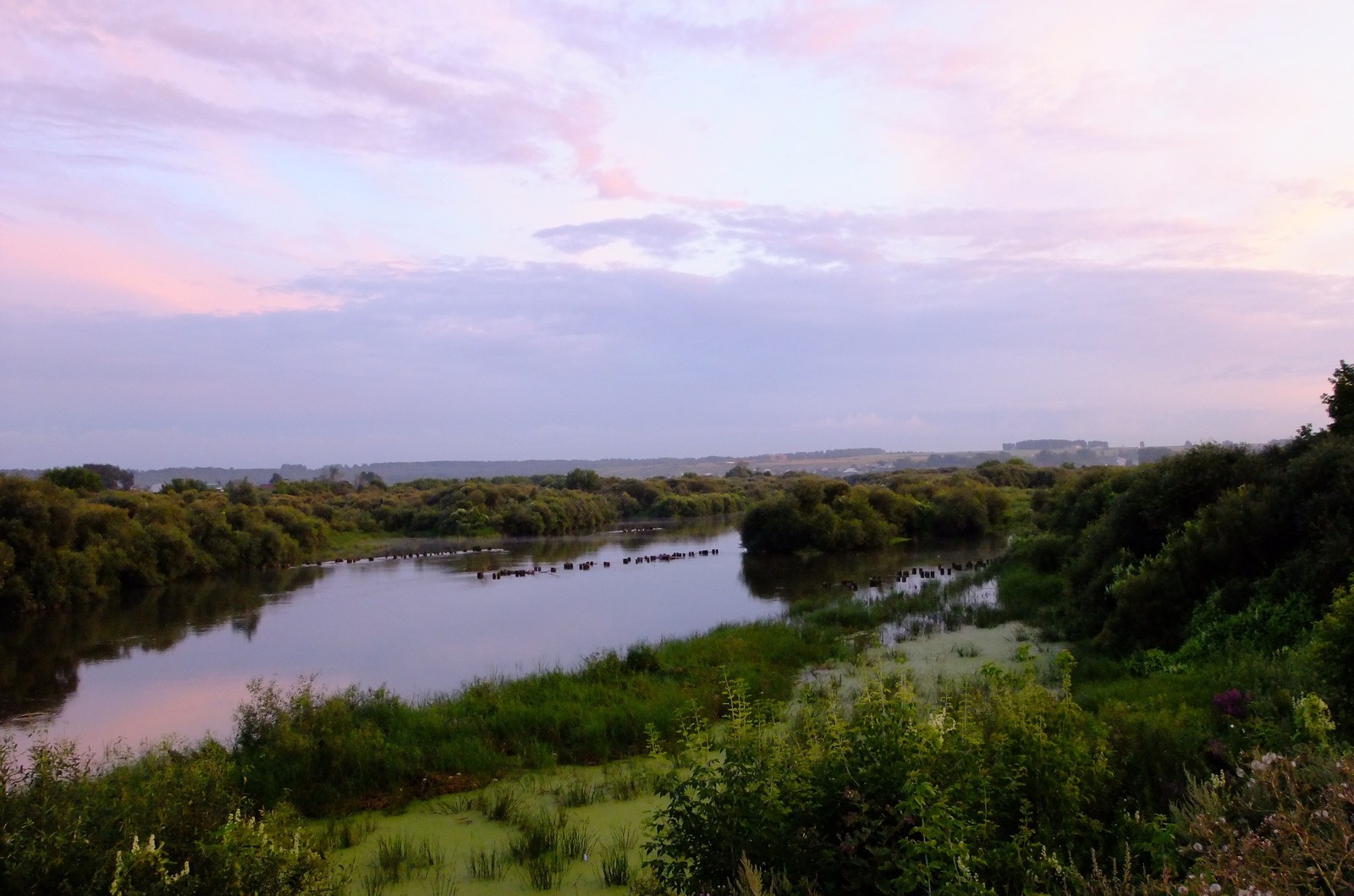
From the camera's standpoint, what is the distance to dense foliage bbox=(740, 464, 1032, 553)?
33562 mm

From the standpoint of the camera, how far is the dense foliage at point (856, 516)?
1321 inches

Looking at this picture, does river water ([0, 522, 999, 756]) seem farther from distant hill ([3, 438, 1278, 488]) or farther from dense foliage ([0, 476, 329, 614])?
distant hill ([3, 438, 1278, 488])

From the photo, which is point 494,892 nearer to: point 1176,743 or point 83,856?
point 83,856

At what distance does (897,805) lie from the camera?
336cm

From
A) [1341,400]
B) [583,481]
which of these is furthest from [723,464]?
[1341,400]

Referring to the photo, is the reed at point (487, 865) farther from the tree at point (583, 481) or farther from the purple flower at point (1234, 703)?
the tree at point (583, 481)

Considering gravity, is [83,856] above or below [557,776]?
above

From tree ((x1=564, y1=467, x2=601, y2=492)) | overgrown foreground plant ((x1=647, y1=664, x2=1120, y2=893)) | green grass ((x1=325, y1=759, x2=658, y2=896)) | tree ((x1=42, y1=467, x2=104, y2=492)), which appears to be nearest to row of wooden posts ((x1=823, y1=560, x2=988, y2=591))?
green grass ((x1=325, y1=759, x2=658, y2=896))

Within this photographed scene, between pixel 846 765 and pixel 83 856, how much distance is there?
3.26 m

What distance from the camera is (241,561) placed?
103 feet

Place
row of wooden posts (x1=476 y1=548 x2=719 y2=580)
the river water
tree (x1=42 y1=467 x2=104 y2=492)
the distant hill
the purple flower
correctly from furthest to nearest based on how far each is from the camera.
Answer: the distant hill
tree (x1=42 y1=467 x2=104 y2=492)
row of wooden posts (x1=476 y1=548 x2=719 y2=580)
the river water
the purple flower

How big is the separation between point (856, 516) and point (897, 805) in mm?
31805

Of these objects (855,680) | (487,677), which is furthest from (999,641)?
(487,677)

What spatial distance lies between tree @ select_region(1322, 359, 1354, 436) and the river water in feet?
35.4
